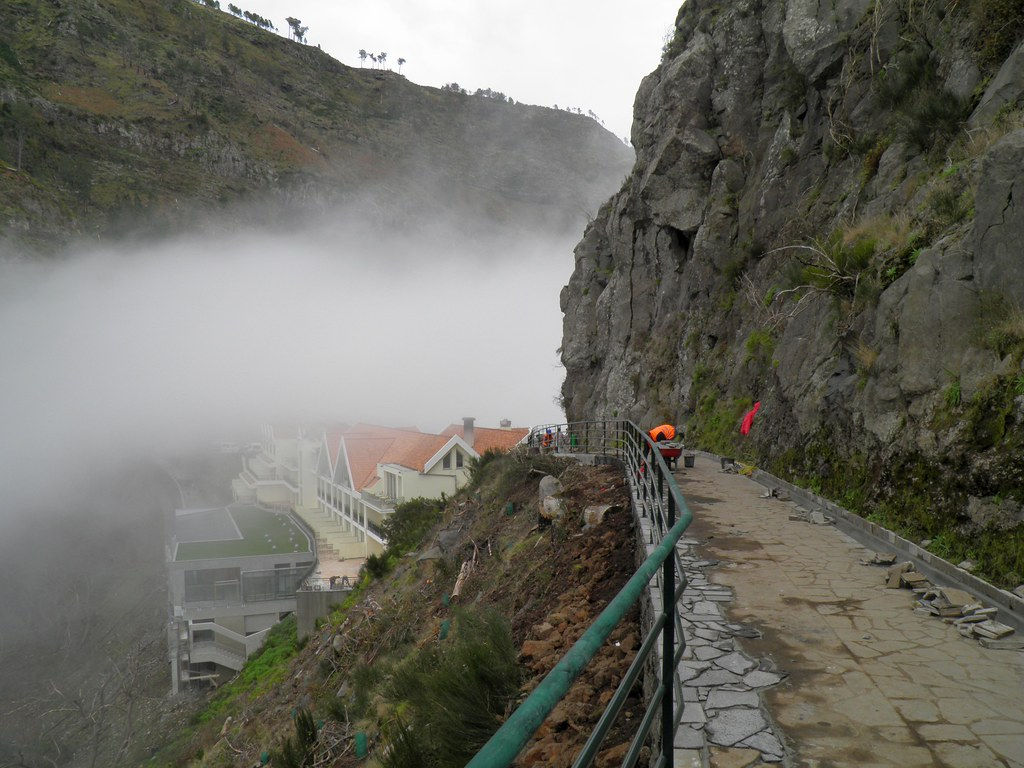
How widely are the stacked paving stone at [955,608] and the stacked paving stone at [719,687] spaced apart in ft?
4.96

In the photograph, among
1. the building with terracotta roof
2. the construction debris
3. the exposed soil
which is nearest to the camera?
the exposed soil

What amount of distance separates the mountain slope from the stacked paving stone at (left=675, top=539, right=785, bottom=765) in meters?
78.6

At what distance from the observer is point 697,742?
3029 millimetres

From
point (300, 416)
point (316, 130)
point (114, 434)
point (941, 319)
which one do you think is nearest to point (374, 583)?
point (941, 319)

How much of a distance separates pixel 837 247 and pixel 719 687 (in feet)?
30.7

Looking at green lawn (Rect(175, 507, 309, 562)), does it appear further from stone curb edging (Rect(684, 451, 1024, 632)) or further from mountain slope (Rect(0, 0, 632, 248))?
mountain slope (Rect(0, 0, 632, 248))

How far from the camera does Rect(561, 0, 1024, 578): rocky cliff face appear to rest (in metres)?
6.73

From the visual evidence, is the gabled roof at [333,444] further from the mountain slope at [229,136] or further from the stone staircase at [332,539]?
the mountain slope at [229,136]

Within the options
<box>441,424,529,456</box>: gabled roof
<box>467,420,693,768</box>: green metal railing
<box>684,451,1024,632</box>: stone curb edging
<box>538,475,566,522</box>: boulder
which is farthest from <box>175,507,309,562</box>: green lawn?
<box>467,420,693,768</box>: green metal railing

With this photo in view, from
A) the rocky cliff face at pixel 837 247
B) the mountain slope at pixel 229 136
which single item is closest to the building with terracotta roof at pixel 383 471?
the rocky cliff face at pixel 837 247

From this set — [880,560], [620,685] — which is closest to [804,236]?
[880,560]

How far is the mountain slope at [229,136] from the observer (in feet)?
262

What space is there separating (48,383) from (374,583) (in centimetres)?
9283

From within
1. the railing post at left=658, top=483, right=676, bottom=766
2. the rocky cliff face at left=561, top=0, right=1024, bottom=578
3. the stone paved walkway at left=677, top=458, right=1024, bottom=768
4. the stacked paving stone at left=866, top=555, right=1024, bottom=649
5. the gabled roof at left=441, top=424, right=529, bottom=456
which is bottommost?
the gabled roof at left=441, top=424, right=529, bottom=456
